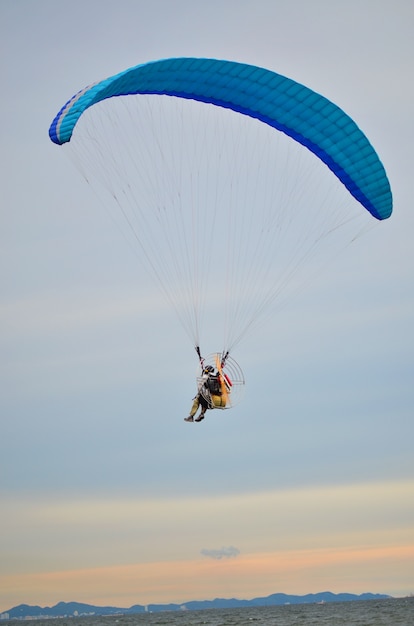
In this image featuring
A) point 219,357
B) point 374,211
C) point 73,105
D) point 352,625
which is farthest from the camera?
point 352,625

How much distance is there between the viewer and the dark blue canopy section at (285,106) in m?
25.2

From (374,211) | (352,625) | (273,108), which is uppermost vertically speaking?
(273,108)

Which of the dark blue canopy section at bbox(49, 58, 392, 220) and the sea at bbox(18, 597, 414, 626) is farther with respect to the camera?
the sea at bbox(18, 597, 414, 626)

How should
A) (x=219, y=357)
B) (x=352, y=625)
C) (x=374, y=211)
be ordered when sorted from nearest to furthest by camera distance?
(x=219, y=357) → (x=374, y=211) → (x=352, y=625)

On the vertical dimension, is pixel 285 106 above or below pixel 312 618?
above

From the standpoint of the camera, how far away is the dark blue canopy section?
25188 millimetres

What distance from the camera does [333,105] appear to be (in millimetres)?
25625

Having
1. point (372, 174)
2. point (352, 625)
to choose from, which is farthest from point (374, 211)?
point (352, 625)

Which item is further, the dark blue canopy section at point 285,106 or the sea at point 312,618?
the sea at point 312,618

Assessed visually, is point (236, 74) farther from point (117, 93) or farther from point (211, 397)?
point (211, 397)

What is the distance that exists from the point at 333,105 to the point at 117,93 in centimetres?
536

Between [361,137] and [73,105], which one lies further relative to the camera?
[361,137]

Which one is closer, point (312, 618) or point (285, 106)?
point (285, 106)

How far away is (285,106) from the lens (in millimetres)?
26219
